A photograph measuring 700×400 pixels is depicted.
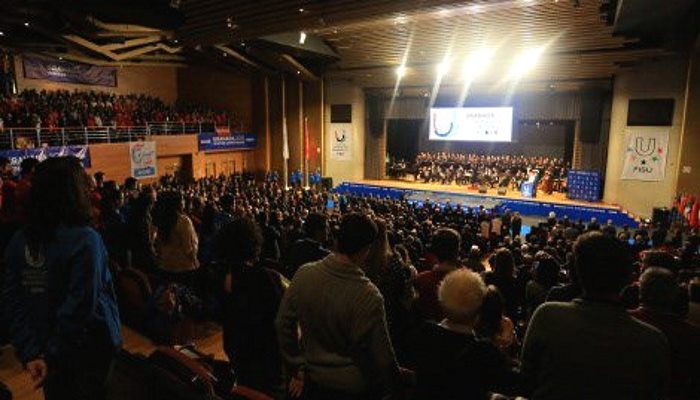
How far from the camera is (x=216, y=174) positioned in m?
19.3

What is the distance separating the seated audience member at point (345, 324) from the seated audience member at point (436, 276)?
3.31 ft

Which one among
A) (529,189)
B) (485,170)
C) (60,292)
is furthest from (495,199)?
(60,292)

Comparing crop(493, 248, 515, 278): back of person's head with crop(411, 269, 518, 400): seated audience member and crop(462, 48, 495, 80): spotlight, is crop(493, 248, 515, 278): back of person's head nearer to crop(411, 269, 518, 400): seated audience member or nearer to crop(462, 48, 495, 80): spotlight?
crop(411, 269, 518, 400): seated audience member

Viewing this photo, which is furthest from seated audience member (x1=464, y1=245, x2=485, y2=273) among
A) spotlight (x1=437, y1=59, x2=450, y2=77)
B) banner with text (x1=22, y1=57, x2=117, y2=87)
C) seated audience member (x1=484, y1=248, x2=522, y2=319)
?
banner with text (x1=22, y1=57, x2=117, y2=87)

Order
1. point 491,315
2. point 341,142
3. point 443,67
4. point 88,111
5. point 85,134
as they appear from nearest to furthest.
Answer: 1. point 491,315
2. point 85,134
3. point 88,111
4. point 443,67
5. point 341,142

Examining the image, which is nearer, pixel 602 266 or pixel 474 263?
pixel 602 266

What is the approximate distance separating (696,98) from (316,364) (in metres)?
15.4

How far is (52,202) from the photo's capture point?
6.02 ft

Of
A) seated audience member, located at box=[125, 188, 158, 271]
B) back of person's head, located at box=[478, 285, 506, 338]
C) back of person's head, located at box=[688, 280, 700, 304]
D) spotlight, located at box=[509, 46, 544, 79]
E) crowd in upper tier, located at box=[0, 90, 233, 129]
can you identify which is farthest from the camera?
spotlight, located at box=[509, 46, 544, 79]

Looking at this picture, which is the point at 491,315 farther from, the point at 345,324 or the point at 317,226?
the point at 317,226

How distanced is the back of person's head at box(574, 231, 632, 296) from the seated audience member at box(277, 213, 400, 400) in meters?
0.76

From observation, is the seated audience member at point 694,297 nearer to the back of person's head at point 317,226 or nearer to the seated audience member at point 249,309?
the back of person's head at point 317,226

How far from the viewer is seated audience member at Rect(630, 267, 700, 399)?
225 centimetres

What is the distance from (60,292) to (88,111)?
52.5 feet
